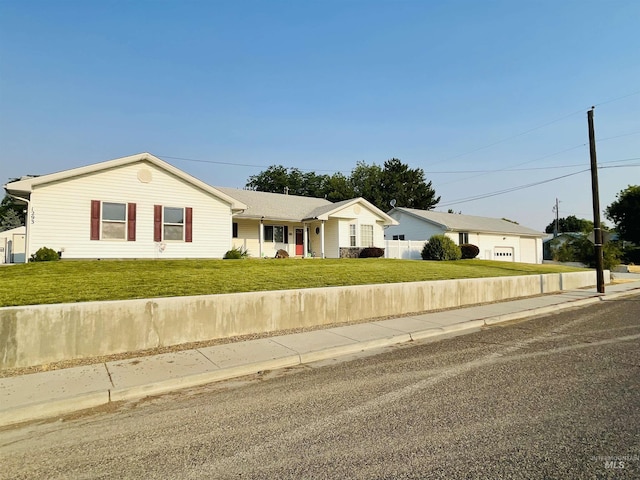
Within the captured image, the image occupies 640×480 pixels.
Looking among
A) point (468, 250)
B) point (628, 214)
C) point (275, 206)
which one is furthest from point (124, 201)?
point (628, 214)

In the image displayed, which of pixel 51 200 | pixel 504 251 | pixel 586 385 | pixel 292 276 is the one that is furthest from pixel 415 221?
pixel 586 385

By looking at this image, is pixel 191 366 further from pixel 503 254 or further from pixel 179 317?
pixel 503 254

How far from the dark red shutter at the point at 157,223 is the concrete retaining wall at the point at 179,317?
10.9 m

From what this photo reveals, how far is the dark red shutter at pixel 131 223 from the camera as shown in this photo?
17.0 m

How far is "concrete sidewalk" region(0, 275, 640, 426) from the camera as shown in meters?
5.04

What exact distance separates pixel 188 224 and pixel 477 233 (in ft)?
88.6

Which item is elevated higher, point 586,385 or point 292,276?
point 292,276

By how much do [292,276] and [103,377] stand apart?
7.62 metres

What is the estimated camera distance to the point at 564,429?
3.93 meters

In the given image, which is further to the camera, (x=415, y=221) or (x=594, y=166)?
(x=415, y=221)

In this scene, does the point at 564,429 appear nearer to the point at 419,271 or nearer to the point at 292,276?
the point at 292,276

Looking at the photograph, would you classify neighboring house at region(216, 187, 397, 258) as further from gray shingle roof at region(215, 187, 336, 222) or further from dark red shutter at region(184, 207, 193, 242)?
dark red shutter at region(184, 207, 193, 242)

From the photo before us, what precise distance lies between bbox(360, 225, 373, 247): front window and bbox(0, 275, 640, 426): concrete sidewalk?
51.7 feet

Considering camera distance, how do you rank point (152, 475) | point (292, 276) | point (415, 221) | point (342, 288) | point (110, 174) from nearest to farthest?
point (152, 475), point (342, 288), point (292, 276), point (110, 174), point (415, 221)
